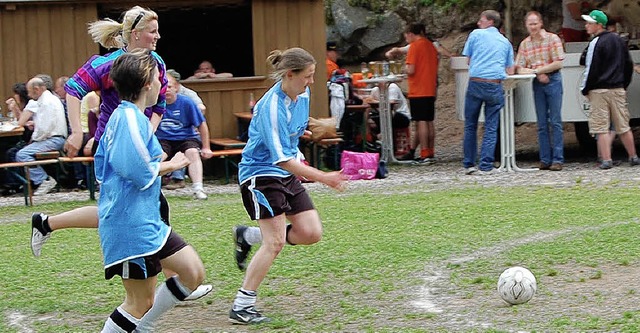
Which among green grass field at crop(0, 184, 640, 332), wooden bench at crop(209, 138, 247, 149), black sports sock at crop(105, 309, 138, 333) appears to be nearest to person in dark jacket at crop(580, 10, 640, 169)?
green grass field at crop(0, 184, 640, 332)

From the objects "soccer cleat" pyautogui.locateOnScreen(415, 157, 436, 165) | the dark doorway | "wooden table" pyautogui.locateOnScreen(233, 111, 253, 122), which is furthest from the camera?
the dark doorway

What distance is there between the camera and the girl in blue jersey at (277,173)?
22.9 ft

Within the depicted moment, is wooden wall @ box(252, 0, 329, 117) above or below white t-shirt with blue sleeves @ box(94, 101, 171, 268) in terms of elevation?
A: above

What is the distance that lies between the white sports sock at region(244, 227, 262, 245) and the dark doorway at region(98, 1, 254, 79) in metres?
13.1

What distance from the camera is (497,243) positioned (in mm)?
9633

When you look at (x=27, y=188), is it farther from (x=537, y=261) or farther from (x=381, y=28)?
(x=381, y=28)

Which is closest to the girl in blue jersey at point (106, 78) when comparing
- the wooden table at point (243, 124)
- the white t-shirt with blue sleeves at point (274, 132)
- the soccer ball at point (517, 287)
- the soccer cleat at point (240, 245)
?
the soccer cleat at point (240, 245)

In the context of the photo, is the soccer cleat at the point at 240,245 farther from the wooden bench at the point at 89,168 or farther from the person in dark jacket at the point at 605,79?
the person in dark jacket at the point at 605,79

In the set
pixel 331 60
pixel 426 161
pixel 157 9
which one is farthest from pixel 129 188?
pixel 331 60

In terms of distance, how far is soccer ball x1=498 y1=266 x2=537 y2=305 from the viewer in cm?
714

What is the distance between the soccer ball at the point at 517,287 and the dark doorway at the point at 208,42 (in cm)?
1399

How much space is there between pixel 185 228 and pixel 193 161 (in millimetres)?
2468

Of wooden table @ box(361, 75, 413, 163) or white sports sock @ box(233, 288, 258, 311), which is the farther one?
wooden table @ box(361, 75, 413, 163)

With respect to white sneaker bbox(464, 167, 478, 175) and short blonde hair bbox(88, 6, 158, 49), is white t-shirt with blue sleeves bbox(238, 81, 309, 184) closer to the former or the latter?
short blonde hair bbox(88, 6, 158, 49)
